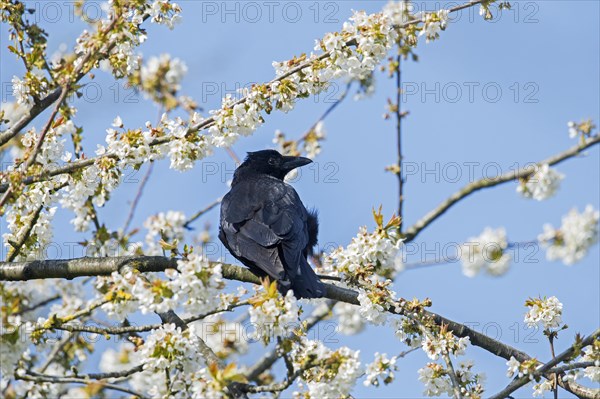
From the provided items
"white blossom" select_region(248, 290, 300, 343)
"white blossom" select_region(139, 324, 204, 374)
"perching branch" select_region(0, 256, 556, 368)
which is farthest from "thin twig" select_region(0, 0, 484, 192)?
"white blossom" select_region(248, 290, 300, 343)

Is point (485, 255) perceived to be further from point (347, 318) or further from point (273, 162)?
point (273, 162)

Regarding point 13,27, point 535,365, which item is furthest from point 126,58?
point 535,365

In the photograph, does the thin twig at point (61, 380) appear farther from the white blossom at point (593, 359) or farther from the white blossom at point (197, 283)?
the white blossom at point (593, 359)

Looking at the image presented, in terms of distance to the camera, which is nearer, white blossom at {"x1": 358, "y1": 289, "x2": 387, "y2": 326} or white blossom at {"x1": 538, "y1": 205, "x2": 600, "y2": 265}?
white blossom at {"x1": 358, "y1": 289, "x2": 387, "y2": 326}

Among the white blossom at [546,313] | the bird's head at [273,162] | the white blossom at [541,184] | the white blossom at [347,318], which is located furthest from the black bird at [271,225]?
the white blossom at [347,318]

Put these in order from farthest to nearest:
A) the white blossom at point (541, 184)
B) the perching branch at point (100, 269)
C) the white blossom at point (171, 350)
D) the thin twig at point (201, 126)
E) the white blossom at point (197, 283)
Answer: the white blossom at point (541, 184) < the perching branch at point (100, 269) < the thin twig at point (201, 126) < the white blossom at point (171, 350) < the white blossom at point (197, 283)

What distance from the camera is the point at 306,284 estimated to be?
211 inches

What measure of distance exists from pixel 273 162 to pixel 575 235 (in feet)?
14.1

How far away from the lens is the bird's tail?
17.3 feet

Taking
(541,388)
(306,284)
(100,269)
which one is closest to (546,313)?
(541,388)

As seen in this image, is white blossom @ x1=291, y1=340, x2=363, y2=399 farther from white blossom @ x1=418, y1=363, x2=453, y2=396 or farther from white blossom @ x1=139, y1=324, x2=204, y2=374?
white blossom @ x1=418, y1=363, x2=453, y2=396

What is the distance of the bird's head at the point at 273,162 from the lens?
7688 mm

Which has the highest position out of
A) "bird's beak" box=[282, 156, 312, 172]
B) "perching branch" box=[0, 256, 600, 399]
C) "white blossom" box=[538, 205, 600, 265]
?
"white blossom" box=[538, 205, 600, 265]

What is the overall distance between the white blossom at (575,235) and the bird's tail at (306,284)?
5317 mm
